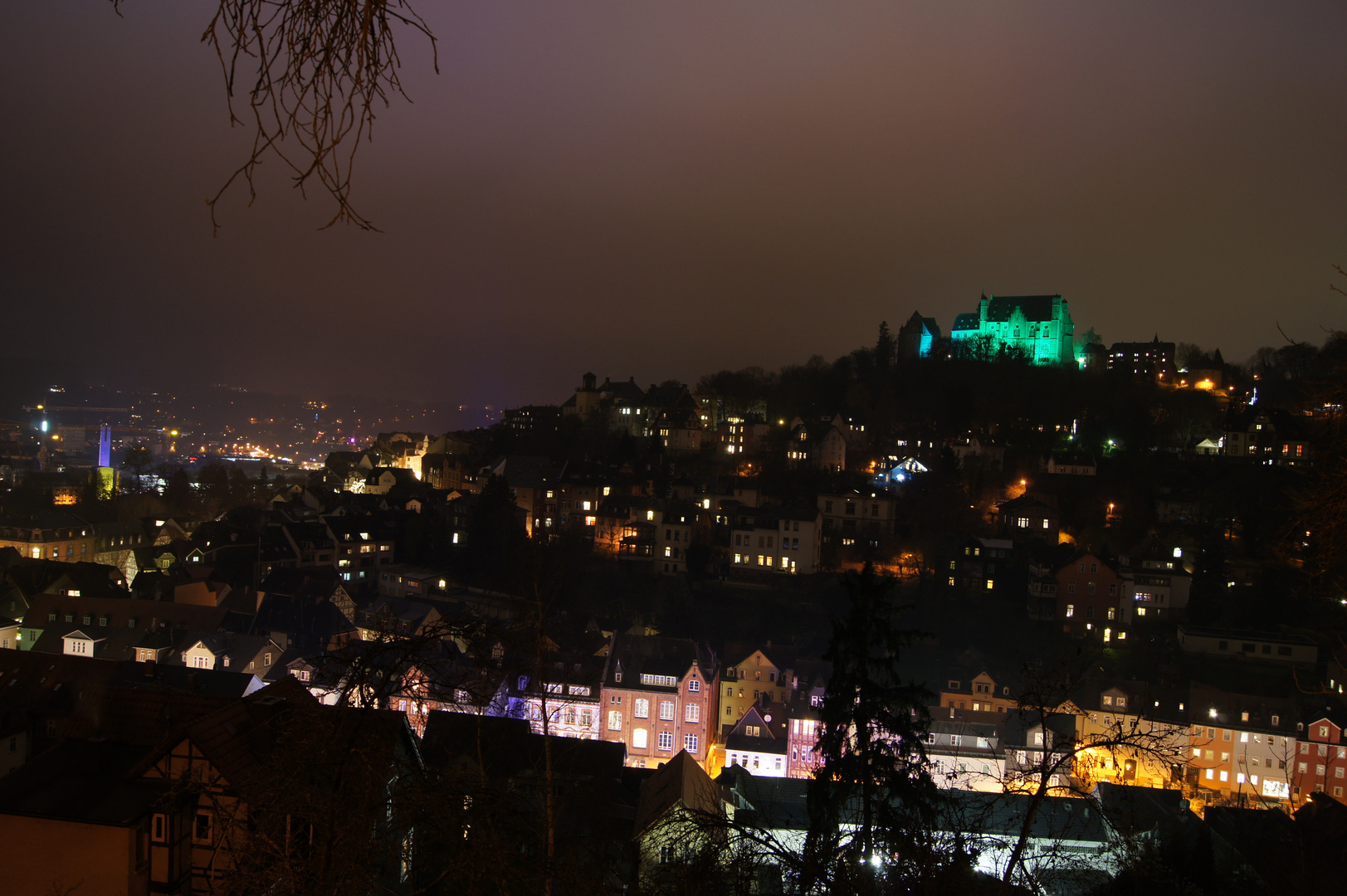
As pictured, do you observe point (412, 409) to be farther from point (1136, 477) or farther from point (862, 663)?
point (862, 663)

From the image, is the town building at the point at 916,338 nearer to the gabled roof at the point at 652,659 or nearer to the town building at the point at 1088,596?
the town building at the point at 1088,596

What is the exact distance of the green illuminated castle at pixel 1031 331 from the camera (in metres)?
47.4

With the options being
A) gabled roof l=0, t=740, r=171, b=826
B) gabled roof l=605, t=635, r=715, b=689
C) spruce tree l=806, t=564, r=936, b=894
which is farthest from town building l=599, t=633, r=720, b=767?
gabled roof l=0, t=740, r=171, b=826

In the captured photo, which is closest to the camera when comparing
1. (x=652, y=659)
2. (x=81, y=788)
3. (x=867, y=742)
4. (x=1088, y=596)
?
(x=81, y=788)

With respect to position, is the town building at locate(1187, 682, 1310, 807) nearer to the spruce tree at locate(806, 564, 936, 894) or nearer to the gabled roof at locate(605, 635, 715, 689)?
the gabled roof at locate(605, 635, 715, 689)

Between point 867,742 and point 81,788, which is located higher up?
point 81,788

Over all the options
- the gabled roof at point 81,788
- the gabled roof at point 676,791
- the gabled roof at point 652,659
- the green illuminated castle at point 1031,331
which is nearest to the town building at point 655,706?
the gabled roof at point 652,659

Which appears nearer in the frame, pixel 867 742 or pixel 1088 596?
pixel 867 742

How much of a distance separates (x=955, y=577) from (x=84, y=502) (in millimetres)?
41459

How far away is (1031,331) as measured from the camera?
1884 inches

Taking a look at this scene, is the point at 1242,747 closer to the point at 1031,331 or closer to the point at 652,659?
the point at 652,659

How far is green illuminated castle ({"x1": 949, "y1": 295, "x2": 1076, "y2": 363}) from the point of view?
155 feet

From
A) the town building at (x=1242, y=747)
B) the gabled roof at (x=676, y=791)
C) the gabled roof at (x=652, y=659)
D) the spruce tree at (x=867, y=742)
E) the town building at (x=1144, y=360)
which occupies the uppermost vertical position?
the town building at (x=1144, y=360)

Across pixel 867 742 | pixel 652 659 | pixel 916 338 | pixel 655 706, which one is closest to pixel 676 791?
pixel 867 742
